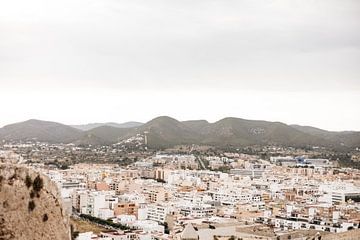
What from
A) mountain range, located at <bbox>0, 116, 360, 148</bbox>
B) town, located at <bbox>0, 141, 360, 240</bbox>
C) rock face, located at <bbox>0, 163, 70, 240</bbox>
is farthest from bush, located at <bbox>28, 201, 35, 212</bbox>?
mountain range, located at <bbox>0, 116, 360, 148</bbox>

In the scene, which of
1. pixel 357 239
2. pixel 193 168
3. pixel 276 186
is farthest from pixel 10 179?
pixel 193 168

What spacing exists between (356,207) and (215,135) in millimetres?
56990

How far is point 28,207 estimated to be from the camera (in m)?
8.83

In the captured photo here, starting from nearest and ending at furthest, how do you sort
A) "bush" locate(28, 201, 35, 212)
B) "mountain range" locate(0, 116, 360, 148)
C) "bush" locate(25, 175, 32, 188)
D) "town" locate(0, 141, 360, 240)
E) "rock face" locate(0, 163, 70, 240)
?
"rock face" locate(0, 163, 70, 240) < "bush" locate(28, 201, 35, 212) < "bush" locate(25, 175, 32, 188) < "town" locate(0, 141, 360, 240) < "mountain range" locate(0, 116, 360, 148)

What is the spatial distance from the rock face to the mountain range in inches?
2742

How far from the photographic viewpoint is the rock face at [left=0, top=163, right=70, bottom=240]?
27.8ft

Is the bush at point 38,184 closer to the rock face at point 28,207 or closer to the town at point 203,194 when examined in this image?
the rock face at point 28,207

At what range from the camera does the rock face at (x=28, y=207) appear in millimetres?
8484

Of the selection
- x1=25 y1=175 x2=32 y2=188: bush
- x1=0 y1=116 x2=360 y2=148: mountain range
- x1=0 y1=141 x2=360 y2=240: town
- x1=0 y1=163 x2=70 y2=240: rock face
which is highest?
x1=0 y1=116 x2=360 y2=148: mountain range

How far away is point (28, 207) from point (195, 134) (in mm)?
84419

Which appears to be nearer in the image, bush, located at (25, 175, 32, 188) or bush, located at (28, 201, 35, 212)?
bush, located at (28, 201, 35, 212)

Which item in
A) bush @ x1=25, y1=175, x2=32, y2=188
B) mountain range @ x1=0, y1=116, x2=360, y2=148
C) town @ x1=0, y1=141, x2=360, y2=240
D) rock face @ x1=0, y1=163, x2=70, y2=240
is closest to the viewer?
rock face @ x1=0, y1=163, x2=70, y2=240

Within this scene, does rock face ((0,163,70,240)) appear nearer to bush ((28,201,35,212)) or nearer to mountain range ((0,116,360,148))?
bush ((28,201,35,212))

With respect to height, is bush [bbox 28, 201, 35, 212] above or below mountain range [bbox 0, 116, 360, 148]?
below
